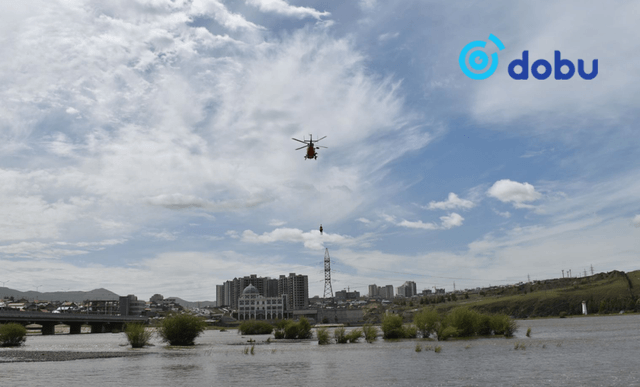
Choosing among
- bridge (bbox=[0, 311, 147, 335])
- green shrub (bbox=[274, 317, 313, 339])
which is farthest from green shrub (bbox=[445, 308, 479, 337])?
bridge (bbox=[0, 311, 147, 335])

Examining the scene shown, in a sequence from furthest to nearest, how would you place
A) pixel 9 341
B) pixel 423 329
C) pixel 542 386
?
pixel 9 341 < pixel 423 329 < pixel 542 386

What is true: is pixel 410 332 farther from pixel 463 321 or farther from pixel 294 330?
pixel 294 330

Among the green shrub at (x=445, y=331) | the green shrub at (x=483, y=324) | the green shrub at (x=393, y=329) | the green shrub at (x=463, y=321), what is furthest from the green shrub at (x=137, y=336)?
the green shrub at (x=483, y=324)

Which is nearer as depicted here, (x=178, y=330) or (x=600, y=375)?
(x=600, y=375)

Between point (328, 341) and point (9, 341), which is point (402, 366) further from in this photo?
point (9, 341)

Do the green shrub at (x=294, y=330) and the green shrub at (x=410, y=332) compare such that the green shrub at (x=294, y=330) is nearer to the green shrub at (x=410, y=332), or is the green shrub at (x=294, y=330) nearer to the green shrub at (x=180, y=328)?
the green shrub at (x=410, y=332)

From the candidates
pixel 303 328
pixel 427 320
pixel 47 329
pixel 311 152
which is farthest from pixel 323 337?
pixel 47 329

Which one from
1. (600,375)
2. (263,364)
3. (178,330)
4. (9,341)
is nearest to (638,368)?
(600,375)
